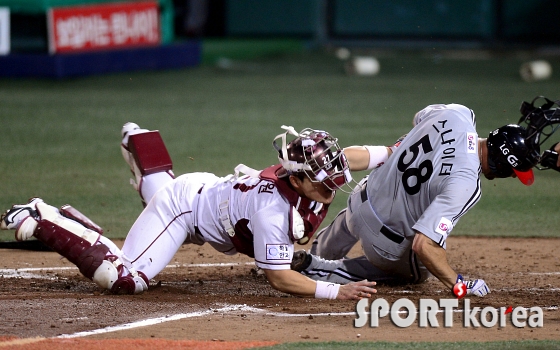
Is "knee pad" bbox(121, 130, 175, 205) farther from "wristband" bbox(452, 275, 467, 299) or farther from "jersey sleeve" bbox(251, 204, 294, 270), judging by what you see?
"wristband" bbox(452, 275, 467, 299)

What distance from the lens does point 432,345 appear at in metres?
4.25

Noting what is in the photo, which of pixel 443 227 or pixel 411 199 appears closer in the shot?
pixel 443 227

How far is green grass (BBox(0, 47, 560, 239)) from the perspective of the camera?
27.3 ft

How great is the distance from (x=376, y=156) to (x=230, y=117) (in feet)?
24.6

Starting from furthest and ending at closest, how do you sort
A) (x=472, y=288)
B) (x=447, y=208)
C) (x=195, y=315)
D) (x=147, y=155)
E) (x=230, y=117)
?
(x=230, y=117)
(x=147, y=155)
(x=472, y=288)
(x=447, y=208)
(x=195, y=315)

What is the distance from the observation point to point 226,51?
69.4ft

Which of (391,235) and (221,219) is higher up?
(221,219)

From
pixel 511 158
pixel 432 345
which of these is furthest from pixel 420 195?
pixel 432 345

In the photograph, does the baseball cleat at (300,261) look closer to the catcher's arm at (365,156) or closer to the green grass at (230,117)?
the catcher's arm at (365,156)

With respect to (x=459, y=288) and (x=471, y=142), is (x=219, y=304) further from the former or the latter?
(x=471, y=142)

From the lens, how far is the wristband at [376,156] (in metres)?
5.61

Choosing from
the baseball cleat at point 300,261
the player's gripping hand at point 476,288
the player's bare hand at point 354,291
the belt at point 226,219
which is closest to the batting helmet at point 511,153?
the player's gripping hand at point 476,288

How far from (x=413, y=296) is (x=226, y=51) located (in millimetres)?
16235

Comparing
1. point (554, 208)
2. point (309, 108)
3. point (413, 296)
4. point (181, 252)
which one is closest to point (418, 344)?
point (413, 296)
